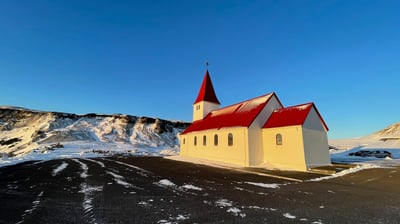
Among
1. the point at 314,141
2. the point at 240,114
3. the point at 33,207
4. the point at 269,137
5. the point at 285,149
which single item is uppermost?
the point at 240,114

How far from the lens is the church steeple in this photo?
2988 centimetres

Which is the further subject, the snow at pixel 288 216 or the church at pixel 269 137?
the church at pixel 269 137

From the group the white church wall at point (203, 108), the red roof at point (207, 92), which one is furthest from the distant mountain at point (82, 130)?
the red roof at point (207, 92)

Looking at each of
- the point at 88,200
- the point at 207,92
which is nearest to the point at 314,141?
the point at 88,200

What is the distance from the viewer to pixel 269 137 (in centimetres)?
1838

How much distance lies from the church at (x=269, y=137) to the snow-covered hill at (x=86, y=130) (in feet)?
85.5

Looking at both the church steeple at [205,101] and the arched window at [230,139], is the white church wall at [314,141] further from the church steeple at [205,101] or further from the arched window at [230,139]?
the church steeple at [205,101]

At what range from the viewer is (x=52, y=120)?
5719 centimetres

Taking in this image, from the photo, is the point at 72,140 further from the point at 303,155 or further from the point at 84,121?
the point at 303,155

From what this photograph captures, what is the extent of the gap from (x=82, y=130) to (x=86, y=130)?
1359 millimetres

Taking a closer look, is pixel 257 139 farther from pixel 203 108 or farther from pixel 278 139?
pixel 203 108

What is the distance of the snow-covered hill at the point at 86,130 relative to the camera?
47.2 m

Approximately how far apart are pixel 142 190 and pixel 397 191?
10.3 m

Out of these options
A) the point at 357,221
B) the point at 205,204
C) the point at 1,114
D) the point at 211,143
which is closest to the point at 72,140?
the point at 1,114
